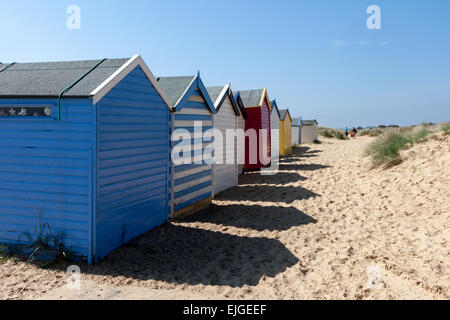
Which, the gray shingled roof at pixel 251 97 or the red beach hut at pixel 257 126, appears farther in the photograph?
the gray shingled roof at pixel 251 97

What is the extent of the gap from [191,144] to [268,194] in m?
3.46

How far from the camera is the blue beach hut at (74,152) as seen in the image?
5242 mm

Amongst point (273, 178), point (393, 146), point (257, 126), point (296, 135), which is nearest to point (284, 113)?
point (257, 126)

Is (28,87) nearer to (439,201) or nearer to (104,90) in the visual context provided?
(104,90)

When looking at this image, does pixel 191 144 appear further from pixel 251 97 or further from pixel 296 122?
pixel 296 122

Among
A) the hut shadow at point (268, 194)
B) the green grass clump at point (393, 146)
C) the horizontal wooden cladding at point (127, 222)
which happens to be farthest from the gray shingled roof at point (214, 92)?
the green grass clump at point (393, 146)

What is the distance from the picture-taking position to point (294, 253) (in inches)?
232

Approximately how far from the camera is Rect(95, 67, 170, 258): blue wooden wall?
5.47 metres

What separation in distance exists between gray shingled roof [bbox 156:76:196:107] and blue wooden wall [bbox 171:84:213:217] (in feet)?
0.54

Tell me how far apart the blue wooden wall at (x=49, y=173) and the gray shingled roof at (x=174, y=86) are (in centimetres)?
273

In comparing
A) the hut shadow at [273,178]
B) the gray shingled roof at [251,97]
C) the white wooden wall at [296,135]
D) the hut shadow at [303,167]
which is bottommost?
the hut shadow at [273,178]

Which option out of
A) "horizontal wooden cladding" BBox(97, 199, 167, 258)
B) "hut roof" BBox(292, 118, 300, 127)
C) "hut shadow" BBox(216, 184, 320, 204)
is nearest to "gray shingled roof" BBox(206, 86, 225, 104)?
"hut shadow" BBox(216, 184, 320, 204)

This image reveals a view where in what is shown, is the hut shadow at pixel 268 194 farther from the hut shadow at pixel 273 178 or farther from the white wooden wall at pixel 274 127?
the white wooden wall at pixel 274 127

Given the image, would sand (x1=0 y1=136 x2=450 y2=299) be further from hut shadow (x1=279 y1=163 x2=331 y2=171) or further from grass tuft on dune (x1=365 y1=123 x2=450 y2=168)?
hut shadow (x1=279 y1=163 x2=331 y2=171)
